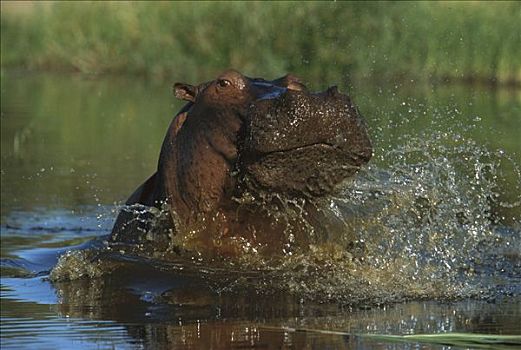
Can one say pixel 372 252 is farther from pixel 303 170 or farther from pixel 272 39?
pixel 272 39

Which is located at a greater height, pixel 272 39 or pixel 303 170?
pixel 272 39

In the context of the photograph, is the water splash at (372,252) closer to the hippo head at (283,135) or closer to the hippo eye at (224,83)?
the hippo head at (283,135)

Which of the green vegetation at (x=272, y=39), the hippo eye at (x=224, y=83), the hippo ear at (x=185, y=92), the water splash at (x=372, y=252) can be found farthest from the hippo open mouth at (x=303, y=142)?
the green vegetation at (x=272, y=39)

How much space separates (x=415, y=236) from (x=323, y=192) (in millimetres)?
962

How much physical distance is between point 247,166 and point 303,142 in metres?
0.40

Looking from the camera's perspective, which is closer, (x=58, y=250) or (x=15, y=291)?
(x=15, y=291)

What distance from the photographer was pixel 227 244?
5.95 metres

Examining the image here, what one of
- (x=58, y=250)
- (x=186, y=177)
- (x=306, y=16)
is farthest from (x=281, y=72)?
(x=186, y=177)

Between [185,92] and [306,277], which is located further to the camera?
[185,92]

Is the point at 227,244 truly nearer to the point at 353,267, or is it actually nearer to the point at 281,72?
the point at 353,267

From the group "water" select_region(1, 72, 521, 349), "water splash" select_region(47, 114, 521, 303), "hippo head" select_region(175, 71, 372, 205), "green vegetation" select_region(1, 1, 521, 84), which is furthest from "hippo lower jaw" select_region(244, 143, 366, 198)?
"green vegetation" select_region(1, 1, 521, 84)

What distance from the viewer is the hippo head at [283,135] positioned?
5.29 meters

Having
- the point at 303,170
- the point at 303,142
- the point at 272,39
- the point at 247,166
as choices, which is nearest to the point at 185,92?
the point at 247,166

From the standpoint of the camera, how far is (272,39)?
2016cm
